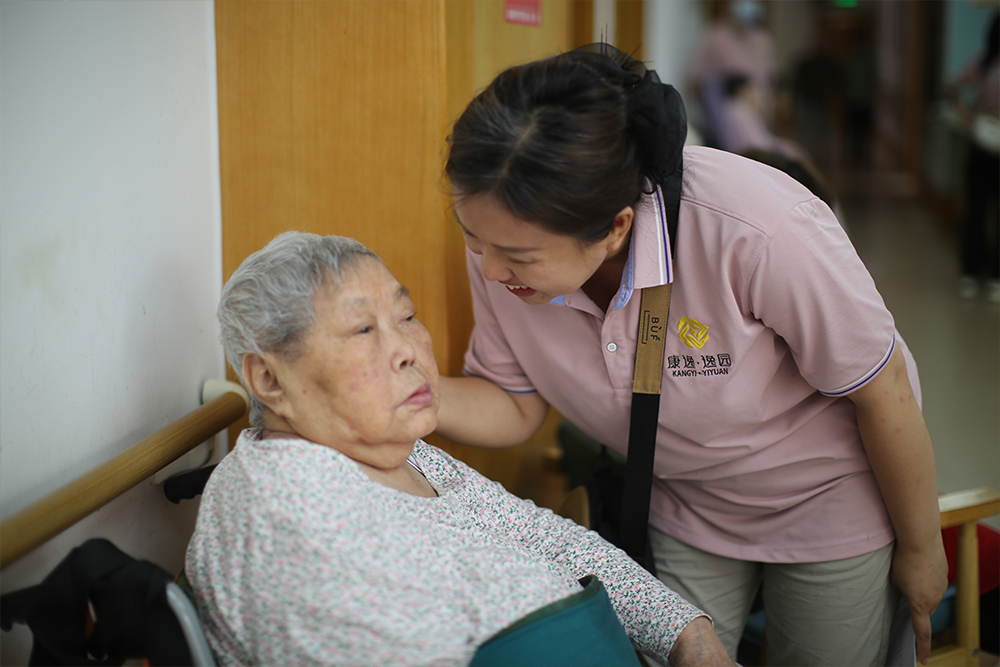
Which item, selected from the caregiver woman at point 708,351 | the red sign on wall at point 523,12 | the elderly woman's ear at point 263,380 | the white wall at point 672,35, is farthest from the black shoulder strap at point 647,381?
the white wall at point 672,35

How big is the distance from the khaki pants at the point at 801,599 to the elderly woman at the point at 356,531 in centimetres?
40

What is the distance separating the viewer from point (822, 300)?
4.21 feet

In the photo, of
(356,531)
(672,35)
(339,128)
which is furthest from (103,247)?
(672,35)

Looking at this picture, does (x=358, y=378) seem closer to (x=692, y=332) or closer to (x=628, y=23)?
(x=692, y=332)

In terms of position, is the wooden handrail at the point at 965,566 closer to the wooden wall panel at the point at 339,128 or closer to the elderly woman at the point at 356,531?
the elderly woman at the point at 356,531

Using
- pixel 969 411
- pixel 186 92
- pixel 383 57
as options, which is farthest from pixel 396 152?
pixel 969 411

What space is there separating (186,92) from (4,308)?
672 millimetres

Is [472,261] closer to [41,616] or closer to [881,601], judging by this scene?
[41,616]

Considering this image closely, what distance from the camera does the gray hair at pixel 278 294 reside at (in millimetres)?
1156

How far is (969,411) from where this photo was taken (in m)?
3.82

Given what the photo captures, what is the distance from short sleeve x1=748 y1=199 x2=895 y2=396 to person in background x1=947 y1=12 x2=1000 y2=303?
496 centimetres

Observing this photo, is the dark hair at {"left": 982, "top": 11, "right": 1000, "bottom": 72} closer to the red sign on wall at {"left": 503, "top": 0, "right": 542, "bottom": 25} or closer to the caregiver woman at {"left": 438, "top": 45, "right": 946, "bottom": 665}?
the red sign on wall at {"left": 503, "top": 0, "right": 542, "bottom": 25}

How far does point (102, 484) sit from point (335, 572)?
0.40m

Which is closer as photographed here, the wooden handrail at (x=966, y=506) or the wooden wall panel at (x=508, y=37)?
the wooden handrail at (x=966, y=506)
